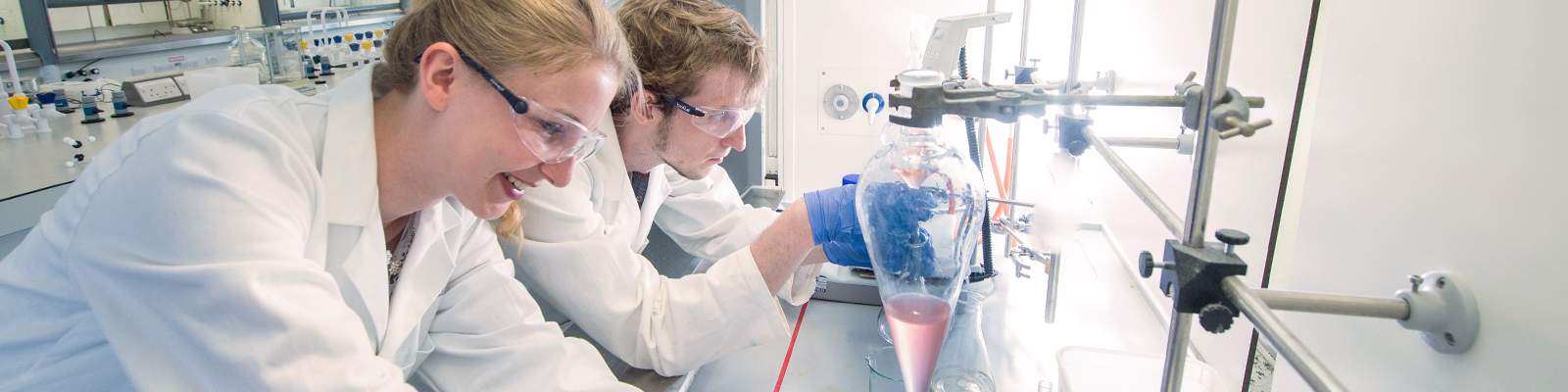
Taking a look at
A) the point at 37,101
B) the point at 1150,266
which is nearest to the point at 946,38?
the point at 1150,266

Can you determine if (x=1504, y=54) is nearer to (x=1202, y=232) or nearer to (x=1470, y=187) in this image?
(x=1470, y=187)

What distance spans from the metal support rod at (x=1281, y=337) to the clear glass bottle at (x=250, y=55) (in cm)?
510

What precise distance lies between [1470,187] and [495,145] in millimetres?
951

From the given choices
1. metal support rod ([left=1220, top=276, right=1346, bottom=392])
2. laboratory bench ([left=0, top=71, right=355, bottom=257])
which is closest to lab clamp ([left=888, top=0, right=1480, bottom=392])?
metal support rod ([left=1220, top=276, right=1346, bottom=392])

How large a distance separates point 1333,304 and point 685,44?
111cm

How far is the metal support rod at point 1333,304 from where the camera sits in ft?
2.02

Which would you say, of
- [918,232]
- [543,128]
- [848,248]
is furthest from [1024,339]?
[543,128]

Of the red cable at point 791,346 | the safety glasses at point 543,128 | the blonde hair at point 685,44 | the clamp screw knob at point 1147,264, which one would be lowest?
the red cable at point 791,346

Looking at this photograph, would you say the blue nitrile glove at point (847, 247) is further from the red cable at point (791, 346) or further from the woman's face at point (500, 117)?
the woman's face at point (500, 117)

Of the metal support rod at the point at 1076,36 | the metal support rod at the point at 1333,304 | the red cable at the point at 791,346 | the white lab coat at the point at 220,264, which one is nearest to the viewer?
the metal support rod at the point at 1333,304

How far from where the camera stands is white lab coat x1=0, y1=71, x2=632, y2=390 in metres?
0.79

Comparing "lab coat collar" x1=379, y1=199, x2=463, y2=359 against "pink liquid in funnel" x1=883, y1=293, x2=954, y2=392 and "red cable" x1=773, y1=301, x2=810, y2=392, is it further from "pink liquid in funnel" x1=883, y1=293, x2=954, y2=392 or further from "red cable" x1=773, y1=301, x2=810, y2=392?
"pink liquid in funnel" x1=883, y1=293, x2=954, y2=392

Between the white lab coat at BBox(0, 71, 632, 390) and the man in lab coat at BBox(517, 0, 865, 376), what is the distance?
0.20 m

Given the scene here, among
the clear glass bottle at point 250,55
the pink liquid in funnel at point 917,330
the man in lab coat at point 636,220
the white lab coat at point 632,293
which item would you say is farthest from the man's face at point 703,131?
the clear glass bottle at point 250,55
